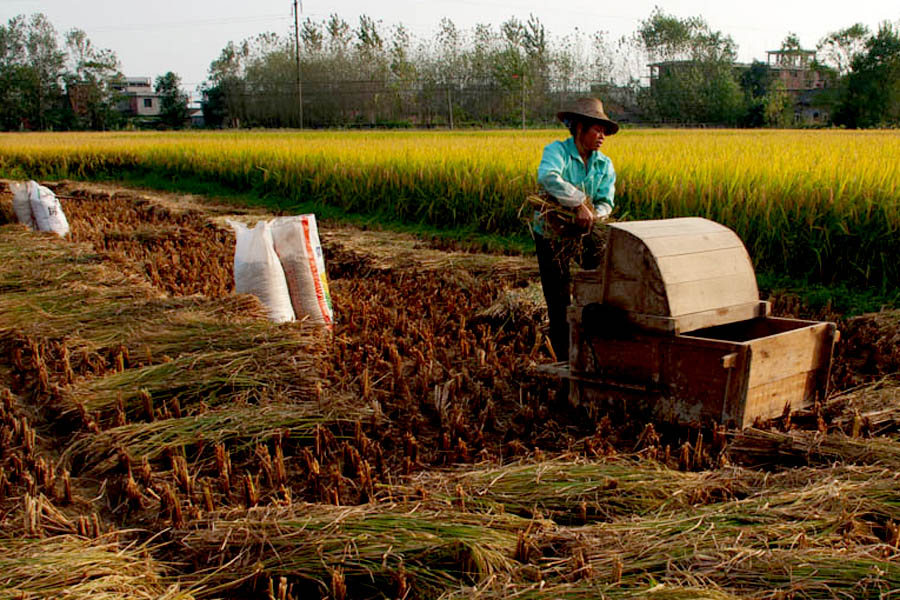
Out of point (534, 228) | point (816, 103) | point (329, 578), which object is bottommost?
point (329, 578)

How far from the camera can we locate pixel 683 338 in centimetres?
317

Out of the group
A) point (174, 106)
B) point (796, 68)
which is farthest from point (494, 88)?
point (796, 68)

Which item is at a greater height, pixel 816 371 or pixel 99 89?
pixel 99 89

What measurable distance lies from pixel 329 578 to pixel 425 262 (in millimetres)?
4659

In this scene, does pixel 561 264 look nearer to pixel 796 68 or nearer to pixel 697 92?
pixel 697 92

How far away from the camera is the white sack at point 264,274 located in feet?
15.3

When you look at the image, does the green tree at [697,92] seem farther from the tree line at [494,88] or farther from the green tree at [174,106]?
the green tree at [174,106]

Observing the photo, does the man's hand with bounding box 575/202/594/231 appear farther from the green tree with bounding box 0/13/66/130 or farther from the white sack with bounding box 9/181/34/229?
the green tree with bounding box 0/13/66/130

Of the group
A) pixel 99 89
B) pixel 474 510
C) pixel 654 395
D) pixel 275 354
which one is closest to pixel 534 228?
pixel 654 395

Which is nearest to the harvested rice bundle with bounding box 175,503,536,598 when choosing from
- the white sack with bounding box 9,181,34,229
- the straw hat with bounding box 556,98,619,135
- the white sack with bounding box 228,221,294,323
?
the straw hat with bounding box 556,98,619,135

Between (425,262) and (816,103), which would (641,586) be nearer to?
(425,262)

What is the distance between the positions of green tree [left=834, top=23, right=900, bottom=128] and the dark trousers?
129ft

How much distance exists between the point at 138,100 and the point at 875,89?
59149 millimetres

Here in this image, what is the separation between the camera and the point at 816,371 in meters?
3.46
